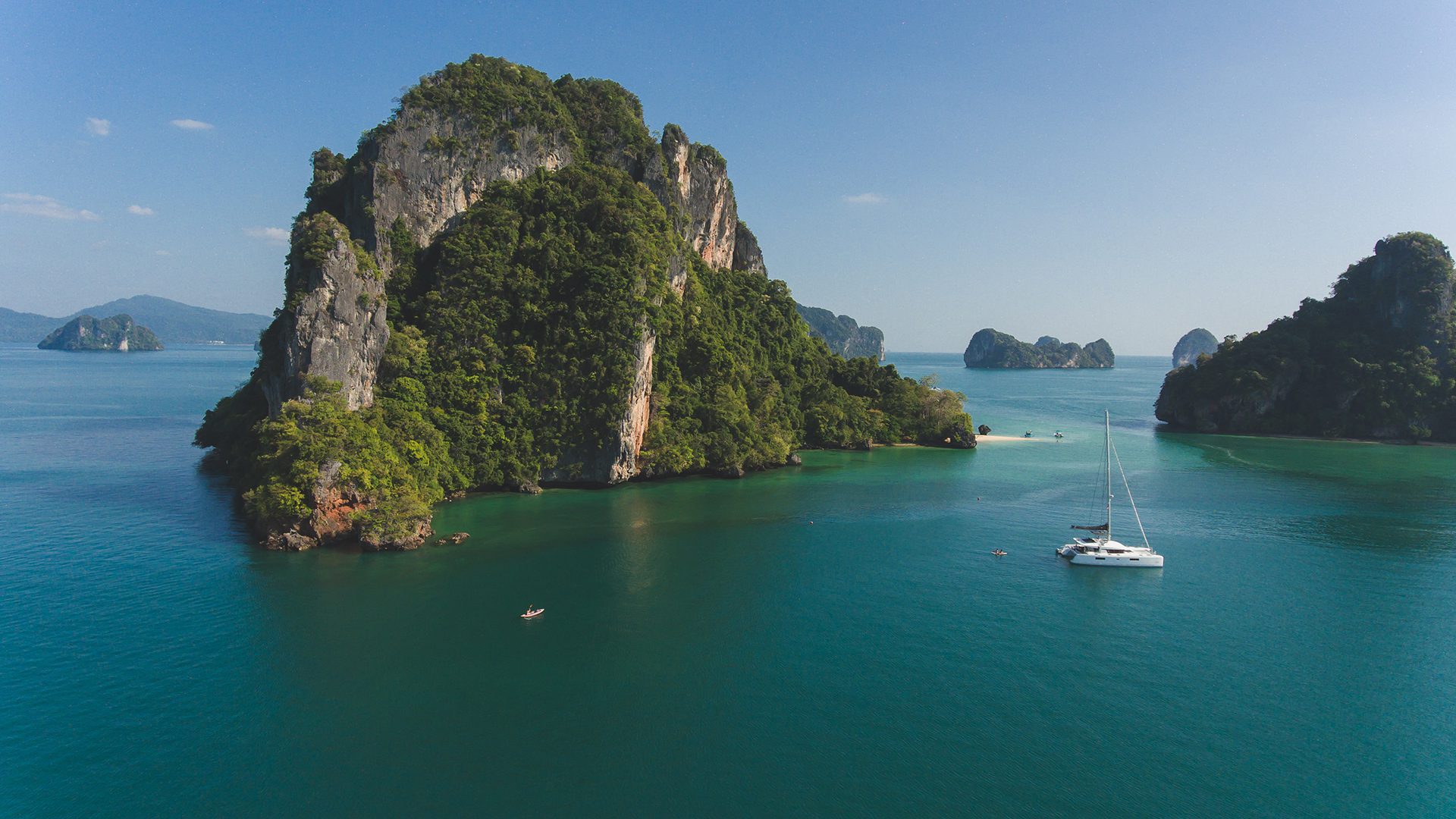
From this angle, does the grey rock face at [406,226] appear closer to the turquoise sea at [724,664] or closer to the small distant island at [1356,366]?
the turquoise sea at [724,664]

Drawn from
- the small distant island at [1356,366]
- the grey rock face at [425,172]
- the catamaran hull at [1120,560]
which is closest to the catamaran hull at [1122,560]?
the catamaran hull at [1120,560]

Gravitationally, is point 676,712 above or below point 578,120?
below

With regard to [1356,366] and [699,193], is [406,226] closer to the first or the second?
[699,193]

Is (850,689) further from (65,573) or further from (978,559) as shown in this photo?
(65,573)

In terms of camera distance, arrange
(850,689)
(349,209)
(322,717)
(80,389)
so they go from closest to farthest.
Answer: (322,717) < (850,689) < (349,209) < (80,389)

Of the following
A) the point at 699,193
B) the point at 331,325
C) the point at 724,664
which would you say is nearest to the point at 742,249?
the point at 699,193

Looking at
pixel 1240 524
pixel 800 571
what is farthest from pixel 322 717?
pixel 1240 524

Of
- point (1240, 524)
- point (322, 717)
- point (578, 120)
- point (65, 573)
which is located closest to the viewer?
point (322, 717)
